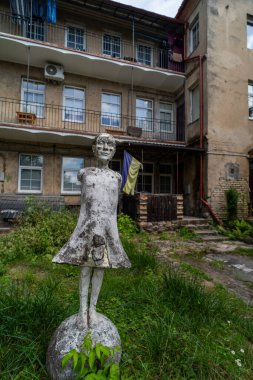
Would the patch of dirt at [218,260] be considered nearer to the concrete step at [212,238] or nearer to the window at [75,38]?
the concrete step at [212,238]

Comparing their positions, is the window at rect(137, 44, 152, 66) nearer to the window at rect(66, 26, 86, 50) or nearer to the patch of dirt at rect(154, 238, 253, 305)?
the window at rect(66, 26, 86, 50)

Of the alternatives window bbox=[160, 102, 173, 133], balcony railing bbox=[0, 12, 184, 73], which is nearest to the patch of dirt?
window bbox=[160, 102, 173, 133]

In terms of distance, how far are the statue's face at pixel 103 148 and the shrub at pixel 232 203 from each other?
8908mm

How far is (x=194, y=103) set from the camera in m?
11.2

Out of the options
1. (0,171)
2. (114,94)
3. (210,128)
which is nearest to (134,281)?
(210,128)

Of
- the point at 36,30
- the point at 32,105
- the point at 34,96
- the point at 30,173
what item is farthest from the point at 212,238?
the point at 36,30

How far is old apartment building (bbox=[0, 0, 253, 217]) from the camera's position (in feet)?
32.6

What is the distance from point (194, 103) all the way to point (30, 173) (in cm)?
858

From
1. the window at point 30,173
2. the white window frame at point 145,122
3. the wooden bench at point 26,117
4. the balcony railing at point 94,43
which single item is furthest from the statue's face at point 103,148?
the white window frame at point 145,122

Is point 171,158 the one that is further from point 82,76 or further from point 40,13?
point 40,13

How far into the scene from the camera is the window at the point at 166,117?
1291 centimetres

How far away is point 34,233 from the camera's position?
570cm

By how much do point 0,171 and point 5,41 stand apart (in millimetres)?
5307

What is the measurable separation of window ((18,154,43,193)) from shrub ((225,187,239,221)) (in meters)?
8.47
